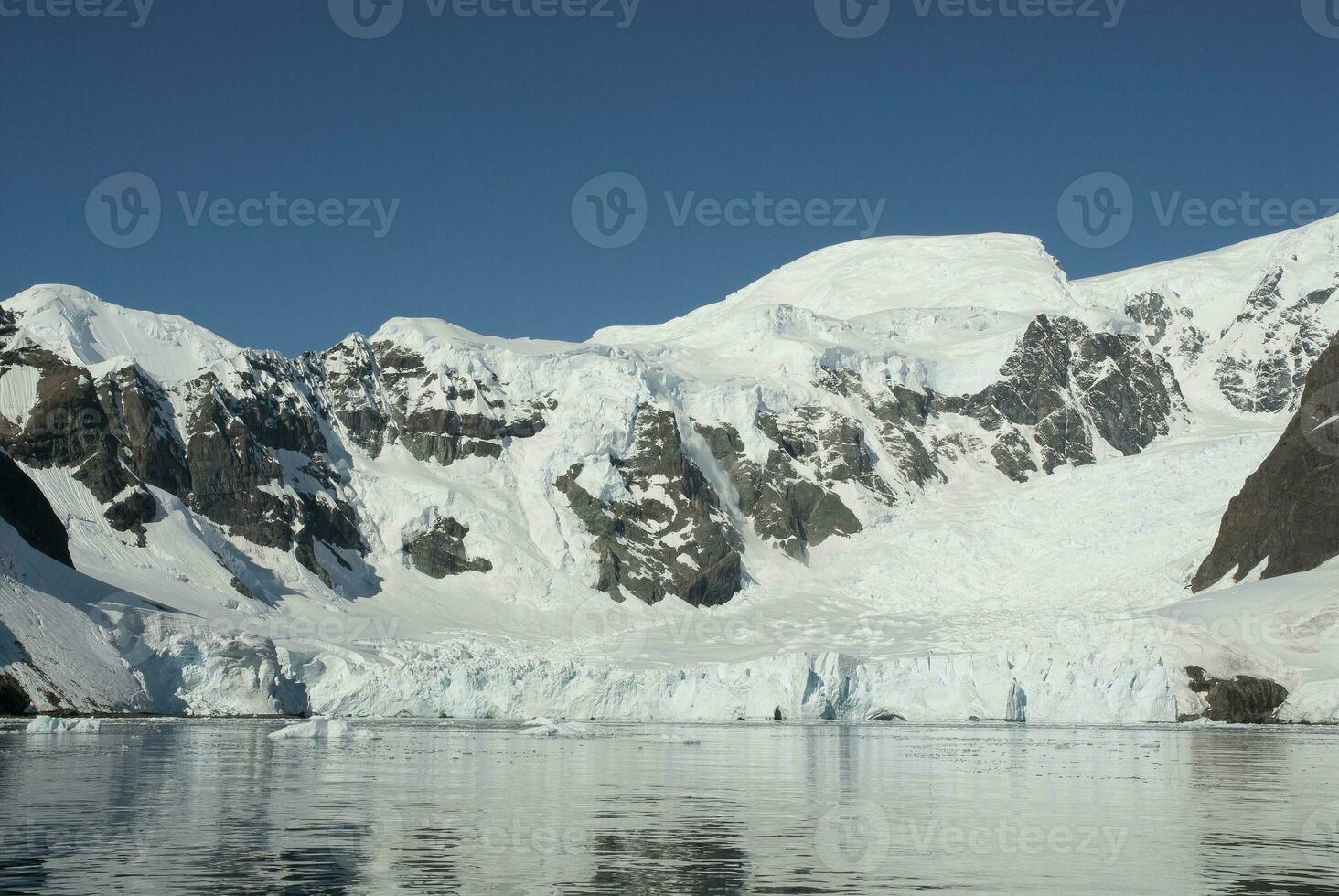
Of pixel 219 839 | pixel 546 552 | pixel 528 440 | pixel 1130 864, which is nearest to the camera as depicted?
pixel 1130 864

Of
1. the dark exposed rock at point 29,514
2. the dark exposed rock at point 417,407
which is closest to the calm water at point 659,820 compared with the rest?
the dark exposed rock at point 29,514

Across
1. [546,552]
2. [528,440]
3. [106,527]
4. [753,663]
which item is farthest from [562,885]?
[528,440]

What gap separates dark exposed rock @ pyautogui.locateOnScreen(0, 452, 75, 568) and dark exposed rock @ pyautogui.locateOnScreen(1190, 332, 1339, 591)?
3677 inches

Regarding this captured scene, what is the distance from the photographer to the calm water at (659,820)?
81.9ft

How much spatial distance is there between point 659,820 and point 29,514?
87.6m

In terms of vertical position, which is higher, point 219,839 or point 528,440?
point 528,440

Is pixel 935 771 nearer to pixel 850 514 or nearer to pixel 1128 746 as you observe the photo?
pixel 1128 746

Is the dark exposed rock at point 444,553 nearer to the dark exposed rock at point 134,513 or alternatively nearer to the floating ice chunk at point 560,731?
the dark exposed rock at point 134,513

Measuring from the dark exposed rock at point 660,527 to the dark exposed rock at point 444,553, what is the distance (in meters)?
14.2

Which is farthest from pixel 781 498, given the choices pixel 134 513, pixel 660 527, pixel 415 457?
pixel 134 513

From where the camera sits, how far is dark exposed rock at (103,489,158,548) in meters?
136

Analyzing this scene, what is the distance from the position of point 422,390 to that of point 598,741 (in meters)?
116

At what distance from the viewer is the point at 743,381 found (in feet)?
642

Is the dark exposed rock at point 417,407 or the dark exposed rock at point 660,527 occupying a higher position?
the dark exposed rock at point 417,407
